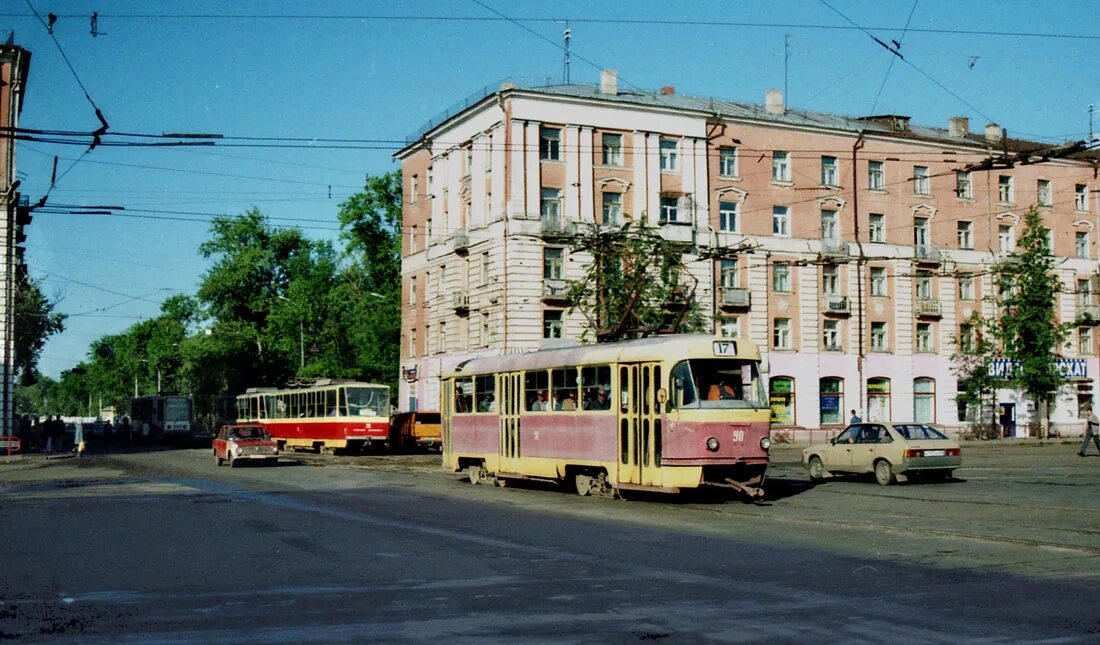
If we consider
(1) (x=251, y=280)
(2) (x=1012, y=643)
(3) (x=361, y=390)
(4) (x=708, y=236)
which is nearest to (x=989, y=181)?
(4) (x=708, y=236)

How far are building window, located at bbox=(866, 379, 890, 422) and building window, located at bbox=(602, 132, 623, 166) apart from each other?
16.8m

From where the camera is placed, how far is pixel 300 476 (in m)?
32.8

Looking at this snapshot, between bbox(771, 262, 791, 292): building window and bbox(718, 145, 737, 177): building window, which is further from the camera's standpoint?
bbox(771, 262, 791, 292): building window

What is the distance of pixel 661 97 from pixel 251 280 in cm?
4193

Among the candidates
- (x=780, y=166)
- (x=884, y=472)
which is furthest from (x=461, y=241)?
(x=884, y=472)

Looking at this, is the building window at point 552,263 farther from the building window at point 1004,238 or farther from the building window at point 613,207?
the building window at point 1004,238

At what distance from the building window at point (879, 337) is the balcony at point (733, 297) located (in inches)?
299

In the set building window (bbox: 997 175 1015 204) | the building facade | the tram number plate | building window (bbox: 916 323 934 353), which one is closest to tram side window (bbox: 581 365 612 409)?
the tram number plate

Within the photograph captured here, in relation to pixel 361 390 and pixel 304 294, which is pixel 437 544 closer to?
pixel 361 390

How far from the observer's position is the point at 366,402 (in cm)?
4922

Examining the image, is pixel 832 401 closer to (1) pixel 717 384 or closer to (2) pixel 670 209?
(2) pixel 670 209

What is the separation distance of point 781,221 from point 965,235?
36.3 feet

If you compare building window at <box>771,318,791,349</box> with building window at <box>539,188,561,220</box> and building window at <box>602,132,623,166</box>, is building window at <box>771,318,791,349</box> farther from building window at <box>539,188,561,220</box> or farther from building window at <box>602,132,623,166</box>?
building window at <box>539,188,561,220</box>

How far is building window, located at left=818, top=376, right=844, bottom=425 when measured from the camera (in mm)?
58031
